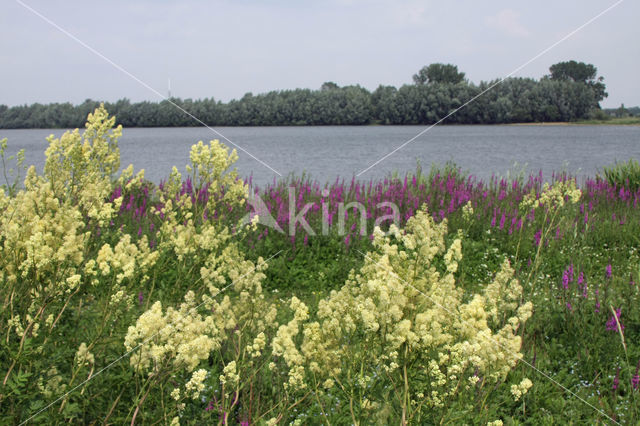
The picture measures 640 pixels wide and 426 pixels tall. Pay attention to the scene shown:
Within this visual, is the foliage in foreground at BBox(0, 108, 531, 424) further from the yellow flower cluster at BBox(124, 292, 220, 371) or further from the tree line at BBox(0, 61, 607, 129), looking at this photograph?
the tree line at BBox(0, 61, 607, 129)

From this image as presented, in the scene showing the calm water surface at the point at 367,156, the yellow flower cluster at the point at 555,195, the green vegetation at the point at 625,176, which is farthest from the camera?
the calm water surface at the point at 367,156

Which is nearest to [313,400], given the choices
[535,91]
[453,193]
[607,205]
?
[453,193]

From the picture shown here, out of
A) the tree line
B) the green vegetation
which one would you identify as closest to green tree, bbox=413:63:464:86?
the tree line

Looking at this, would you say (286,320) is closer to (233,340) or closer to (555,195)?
(233,340)

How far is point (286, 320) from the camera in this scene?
16.1 feet

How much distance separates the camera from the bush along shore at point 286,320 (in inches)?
91.4

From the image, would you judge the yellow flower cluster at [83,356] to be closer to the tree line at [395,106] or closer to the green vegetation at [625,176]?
the green vegetation at [625,176]

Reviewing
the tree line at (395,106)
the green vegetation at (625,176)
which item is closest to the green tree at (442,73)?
the tree line at (395,106)

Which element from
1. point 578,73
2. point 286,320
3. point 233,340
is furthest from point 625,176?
point 578,73

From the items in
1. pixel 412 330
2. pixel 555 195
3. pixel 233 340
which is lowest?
pixel 233 340

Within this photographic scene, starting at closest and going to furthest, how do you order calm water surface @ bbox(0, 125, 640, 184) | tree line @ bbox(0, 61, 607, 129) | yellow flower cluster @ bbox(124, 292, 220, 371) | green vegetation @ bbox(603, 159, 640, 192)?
1. yellow flower cluster @ bbox(124, 292, 220, 371)
2. green vegetation @ bbox(603, 159, 640, 192)
3. calm water surface @ bbox(0, 125, 640, 184)
4. tree line @ bbox(0, 61, 607, 129)

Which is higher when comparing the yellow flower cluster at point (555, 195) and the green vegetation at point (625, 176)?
the yellow flower cluster at point (555, 195)

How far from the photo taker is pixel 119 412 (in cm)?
278

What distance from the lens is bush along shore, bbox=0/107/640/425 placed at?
91.4 inches
